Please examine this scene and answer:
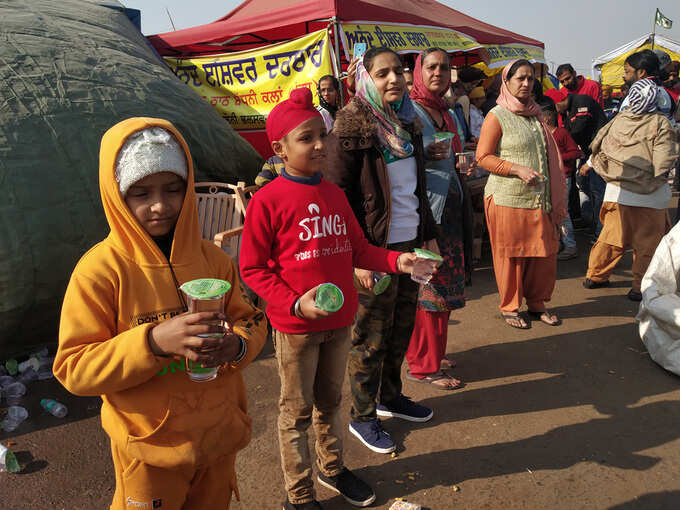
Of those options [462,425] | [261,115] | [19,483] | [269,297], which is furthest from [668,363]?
[261,115]

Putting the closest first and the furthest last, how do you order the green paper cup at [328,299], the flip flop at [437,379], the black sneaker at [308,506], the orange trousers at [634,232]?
the green paper cup at [328,299]
the black sneaker at [308,506]
the flip flop at [437,379]
the orange trousers at [634,232]

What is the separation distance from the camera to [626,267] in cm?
606

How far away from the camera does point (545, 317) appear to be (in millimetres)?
4566

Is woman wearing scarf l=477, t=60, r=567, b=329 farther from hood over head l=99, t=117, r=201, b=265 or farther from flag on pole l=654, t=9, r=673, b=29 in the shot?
flag on pole l=654, t=9, r=673, b=29

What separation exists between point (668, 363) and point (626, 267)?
2.79 m

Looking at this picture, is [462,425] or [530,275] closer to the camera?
[462,425]

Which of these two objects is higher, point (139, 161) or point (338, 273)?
point (139, 161)

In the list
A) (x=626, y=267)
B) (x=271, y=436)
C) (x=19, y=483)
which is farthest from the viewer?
(x=626, y=267)

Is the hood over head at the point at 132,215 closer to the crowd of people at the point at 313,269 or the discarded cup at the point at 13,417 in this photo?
the crowd of people at the point at 313,269

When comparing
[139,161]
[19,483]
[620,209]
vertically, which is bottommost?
[19,483]

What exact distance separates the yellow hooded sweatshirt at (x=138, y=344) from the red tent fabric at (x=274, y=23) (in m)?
6.06

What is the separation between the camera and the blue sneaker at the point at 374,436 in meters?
2.79

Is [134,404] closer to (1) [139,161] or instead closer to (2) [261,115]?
(1) [139,161]

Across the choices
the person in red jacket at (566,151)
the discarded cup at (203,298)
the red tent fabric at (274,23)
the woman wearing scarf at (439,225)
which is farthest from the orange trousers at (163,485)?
the red tent fabric at (274,23)
